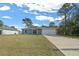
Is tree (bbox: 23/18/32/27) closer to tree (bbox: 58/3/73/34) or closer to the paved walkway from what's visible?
the paved walkway

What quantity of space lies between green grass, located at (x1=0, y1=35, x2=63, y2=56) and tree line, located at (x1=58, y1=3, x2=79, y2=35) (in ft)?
0.98

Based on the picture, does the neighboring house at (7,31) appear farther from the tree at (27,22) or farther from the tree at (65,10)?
the tree at (65,10)

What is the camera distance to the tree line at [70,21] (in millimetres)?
5484

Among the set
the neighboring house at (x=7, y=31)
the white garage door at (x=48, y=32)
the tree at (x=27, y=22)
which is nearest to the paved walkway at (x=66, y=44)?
the white garage door at (x=48, y=32)

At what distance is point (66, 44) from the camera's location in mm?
5488

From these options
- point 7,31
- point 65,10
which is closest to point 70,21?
point 65,10

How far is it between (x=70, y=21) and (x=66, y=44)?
35cm

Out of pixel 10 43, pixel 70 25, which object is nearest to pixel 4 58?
pixel 10 43

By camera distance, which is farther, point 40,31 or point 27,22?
point 40,31

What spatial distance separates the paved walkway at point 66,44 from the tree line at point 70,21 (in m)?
0.10

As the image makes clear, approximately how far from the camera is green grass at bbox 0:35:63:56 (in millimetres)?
5406

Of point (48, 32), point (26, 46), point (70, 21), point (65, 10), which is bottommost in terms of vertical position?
point (26, 46)

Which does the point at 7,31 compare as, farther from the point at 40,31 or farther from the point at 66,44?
the point at 66,44

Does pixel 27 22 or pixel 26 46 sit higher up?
pixel 27 22
